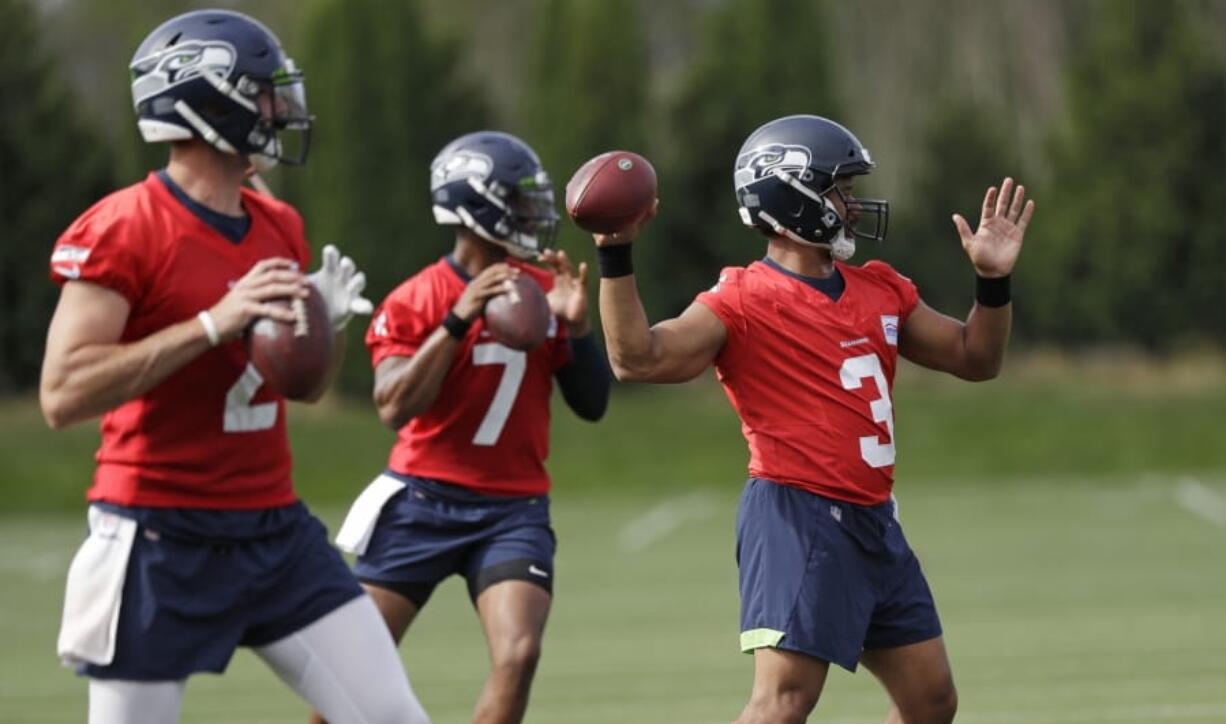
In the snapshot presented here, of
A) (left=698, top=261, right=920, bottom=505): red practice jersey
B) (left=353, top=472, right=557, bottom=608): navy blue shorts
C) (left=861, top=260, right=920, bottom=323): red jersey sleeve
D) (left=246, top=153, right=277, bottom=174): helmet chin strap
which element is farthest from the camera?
(left=353, top=472, right=557, bottom=608): navy blue shorts

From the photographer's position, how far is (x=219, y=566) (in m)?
5.20

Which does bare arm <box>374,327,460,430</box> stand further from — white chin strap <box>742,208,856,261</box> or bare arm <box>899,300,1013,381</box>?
bare arm <box>899,300,1013,381</box>

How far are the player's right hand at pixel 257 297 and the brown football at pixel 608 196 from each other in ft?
3.81

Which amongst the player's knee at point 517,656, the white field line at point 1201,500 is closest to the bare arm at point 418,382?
the player's knee at point 517,656

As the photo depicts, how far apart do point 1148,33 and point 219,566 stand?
2589 cm

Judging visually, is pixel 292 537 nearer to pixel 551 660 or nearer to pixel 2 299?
pixel 551 660

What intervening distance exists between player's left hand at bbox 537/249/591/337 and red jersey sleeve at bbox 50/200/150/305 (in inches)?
93.2

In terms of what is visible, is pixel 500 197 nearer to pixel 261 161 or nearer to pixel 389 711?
pixel 261 161

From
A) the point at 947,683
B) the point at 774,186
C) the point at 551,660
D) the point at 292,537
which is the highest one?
the point at 774,186

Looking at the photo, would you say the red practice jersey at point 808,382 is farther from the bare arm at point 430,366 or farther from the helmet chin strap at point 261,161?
the helmet chin strap at point 261,161

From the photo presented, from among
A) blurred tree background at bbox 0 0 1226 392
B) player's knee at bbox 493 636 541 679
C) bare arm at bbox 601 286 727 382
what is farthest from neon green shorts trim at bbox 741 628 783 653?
blurred tree background at bbox 0 0 1226 392

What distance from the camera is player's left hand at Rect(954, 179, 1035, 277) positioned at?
6.47m

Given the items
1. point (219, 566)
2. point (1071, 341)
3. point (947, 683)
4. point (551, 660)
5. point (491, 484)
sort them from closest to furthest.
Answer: point (219, 566) < point (947, 683) < point (491, 484) < point (551, 660) < point (1071, 341)

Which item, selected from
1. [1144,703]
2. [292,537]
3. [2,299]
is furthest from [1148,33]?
[292,537]
